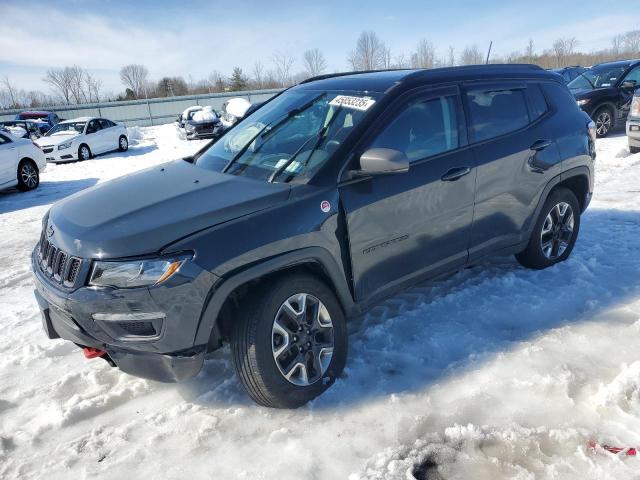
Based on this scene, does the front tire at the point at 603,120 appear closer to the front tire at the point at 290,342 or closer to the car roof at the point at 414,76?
the car roof at the point at 414,76

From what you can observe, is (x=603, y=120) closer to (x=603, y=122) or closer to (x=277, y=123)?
(x=603, y=122)

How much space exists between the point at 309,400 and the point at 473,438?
0.93 meters

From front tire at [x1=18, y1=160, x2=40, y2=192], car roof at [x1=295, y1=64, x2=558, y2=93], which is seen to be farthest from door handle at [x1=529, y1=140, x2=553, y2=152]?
front tire at [x1=18, y1=160, x2=40, y2=192]

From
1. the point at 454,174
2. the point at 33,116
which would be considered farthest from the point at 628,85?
the point at 33,116

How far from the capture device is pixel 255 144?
3.49 m

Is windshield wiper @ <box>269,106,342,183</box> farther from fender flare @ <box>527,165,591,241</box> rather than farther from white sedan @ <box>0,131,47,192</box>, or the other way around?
white sedan @ <box>0,131,47,192</box>

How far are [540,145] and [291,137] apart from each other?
212 centimetres

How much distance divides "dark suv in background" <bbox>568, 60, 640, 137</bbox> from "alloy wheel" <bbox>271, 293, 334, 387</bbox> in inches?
441

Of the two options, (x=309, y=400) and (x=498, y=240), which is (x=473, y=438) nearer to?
(x=309, y=400)

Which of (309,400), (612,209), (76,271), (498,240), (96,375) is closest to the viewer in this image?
(76,271)

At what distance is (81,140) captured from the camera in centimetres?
1565

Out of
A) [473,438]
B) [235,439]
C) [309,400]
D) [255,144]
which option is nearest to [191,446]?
[235,439]

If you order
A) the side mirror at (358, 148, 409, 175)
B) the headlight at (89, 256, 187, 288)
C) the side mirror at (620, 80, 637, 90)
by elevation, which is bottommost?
the headlight at (89, 256, 187, 288)

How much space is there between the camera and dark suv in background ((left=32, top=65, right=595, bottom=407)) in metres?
2.46
